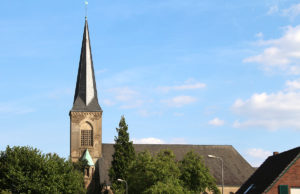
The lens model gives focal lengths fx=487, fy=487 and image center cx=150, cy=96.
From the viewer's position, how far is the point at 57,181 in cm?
6600

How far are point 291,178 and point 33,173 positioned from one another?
119 feet

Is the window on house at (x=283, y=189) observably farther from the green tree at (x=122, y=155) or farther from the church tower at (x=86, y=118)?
the church tower at (x=86, y=118)

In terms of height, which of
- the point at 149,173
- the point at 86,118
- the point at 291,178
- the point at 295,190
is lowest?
the point at 295,190

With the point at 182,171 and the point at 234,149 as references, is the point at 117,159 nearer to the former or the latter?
the point at 182,171

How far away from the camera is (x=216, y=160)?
98.8 meters

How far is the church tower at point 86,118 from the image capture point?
89250 millimetres

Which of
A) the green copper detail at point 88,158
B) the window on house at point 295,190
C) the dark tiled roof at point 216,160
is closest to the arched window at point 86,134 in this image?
the green copper detail at point 88,158

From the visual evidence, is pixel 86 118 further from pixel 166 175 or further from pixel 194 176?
pixel 166 175

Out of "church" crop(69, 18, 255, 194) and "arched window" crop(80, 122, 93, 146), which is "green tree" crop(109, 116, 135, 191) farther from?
"arched window" crop(80, 122, 93, 146)

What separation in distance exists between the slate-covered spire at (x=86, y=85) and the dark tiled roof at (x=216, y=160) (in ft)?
28.9

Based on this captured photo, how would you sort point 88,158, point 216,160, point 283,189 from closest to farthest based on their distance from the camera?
point 283,189 < point 88,158 < point 216,160

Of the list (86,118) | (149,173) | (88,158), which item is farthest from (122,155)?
(149,173)

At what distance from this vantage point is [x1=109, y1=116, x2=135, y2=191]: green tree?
3024 inches

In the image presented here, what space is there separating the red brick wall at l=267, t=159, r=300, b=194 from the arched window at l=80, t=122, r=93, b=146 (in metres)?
53.8
